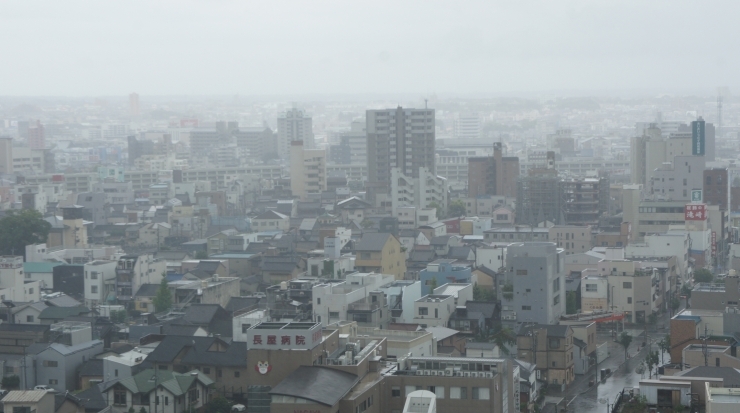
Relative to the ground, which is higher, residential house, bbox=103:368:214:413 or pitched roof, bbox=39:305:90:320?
pitched roof, bbox=39:305:90:320

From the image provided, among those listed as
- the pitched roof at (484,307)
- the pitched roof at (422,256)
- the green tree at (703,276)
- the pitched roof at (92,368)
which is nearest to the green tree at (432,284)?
the pitched roof at (484,307)

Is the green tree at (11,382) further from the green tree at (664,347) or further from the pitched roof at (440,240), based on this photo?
the pitched roof at (440,240)

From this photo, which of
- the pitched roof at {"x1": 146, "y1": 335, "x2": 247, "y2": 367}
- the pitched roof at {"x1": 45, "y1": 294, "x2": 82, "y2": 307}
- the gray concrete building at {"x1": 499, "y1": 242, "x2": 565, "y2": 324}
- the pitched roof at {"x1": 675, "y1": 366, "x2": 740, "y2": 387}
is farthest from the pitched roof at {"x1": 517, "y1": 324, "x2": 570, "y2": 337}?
the pitched roof at {"x1": 45, "y1": 294, "x2": 82, "y2": 307}

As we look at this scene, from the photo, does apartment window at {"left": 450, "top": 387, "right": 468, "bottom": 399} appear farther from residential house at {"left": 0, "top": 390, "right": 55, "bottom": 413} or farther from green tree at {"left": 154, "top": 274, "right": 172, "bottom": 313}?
green tree at {"left": 154, "top": 274, "right": 172, "bottom": 313}

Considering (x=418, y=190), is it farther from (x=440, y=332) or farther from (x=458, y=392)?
(x=458, y=392)

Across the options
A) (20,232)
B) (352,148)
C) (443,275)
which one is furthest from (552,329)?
(352,148)

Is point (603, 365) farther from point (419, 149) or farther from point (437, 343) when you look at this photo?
point (419, 149)
